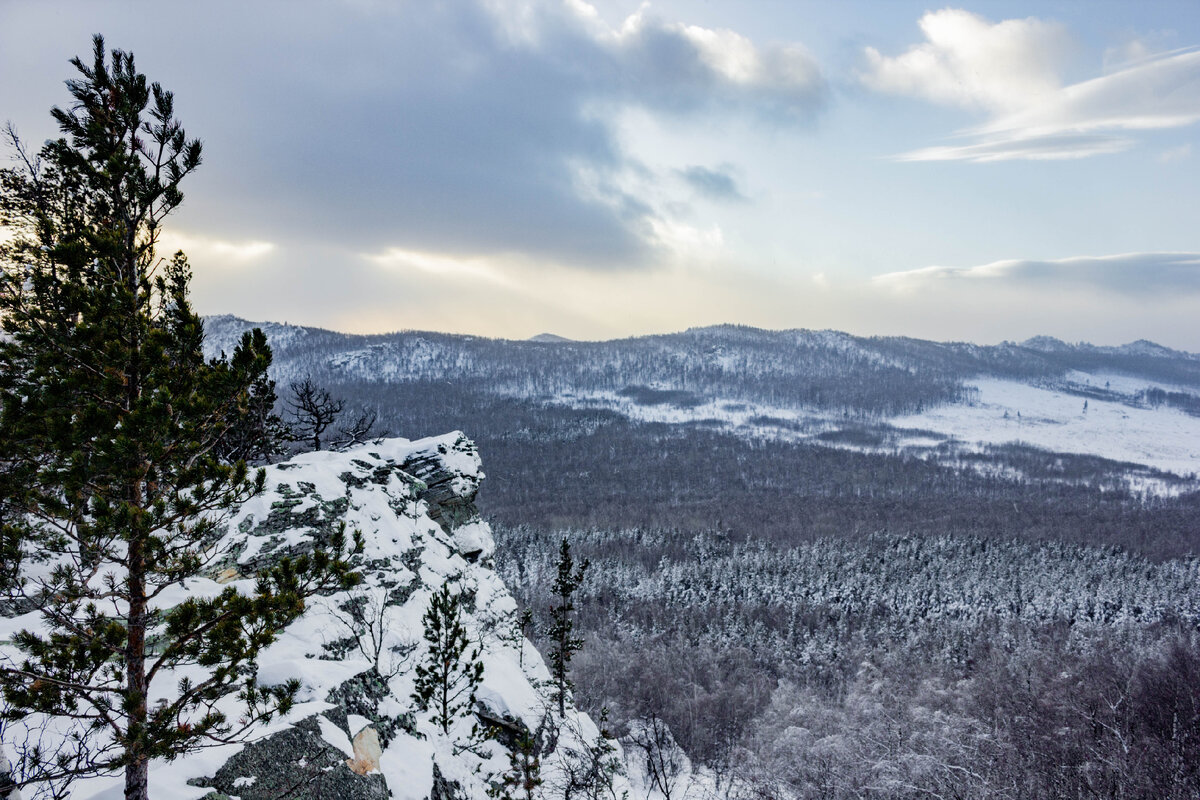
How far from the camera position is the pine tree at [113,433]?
5.92 meters

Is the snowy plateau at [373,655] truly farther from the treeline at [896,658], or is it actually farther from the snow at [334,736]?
the treeline at [896,658]

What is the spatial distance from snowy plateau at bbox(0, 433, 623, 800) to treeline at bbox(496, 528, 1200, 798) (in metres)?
10.1

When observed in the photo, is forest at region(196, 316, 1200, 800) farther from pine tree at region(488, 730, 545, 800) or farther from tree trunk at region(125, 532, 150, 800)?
tree trunk at region(125, 532, 150, 800)

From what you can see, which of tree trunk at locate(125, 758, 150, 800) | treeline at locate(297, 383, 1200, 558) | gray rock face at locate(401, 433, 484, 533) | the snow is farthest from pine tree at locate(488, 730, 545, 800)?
treeline at locate(297, 383, 1200, 558)

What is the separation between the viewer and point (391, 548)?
21938mm

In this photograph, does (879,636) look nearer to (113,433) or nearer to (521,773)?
(521,773)

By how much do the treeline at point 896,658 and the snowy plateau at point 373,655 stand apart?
10146 millimetres

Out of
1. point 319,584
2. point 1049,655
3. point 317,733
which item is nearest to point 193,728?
point 319,584

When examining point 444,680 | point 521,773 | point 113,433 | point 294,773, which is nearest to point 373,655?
point 444,680

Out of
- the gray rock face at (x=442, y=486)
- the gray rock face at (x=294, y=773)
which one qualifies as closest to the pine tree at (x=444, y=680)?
the gray rock face at (x=294, y=773)

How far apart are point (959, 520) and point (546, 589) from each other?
4640 inches

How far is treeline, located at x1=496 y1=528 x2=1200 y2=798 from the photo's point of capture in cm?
3275

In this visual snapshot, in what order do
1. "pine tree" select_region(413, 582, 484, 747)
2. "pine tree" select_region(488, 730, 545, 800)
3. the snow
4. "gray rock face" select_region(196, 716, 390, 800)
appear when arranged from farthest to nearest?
"pine tree" select_region(413, 582, 484, 747) → "pine tree" select_region(488, 730, 545, 800) → the snow → "gray rock face" select_region(196, 716, 390, 800)

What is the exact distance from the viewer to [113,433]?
19.7ft
